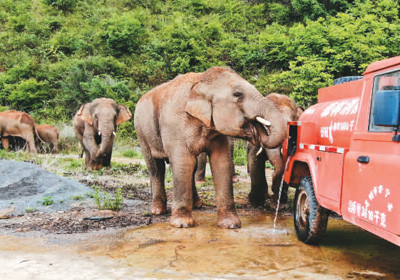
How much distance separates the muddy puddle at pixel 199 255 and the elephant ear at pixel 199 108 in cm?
168

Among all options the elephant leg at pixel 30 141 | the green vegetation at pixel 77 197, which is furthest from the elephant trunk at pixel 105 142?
the elephant leg at pixel 30 141

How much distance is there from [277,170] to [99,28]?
2465 centimetres

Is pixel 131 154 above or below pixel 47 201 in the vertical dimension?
above

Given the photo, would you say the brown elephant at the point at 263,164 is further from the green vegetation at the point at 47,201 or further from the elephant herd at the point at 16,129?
the elephant herd at the point at 16,129

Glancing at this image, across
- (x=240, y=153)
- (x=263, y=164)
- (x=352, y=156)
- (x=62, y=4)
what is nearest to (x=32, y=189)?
(x=263, y=164)

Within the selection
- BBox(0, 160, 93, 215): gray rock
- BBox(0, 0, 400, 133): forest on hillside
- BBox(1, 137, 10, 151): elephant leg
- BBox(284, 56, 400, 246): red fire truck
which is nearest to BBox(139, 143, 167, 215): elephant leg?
BBox(0, 160, 93, 215): gray rock

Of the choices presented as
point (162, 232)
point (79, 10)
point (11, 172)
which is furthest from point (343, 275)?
point (79, 10)

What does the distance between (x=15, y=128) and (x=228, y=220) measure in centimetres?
1410

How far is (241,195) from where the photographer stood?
10422 millimetres

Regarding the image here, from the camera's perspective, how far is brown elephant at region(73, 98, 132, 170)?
1370 cm

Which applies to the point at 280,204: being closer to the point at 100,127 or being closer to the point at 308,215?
the point at 308,215

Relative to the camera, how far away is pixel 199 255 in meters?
5.45

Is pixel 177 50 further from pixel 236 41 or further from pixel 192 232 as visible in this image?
pixel 192 232

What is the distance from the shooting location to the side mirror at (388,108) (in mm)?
3754
